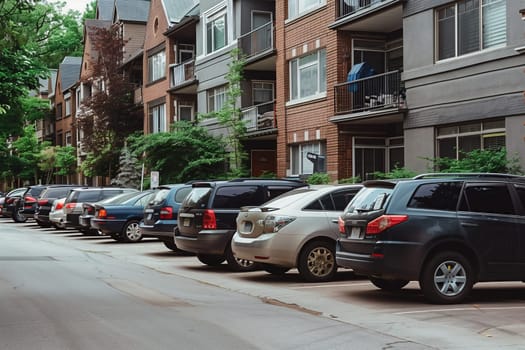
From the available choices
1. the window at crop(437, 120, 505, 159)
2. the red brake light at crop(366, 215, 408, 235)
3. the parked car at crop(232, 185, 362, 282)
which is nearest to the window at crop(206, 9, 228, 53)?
the window at crop(437, 120, 505, 159)

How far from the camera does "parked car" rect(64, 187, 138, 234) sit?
25.5 meters

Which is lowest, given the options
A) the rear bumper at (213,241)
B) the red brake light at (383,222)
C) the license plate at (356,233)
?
the rear bumper at (213,241)

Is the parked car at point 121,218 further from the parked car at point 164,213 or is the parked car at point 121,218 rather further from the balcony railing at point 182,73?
the balcony railing at point 182,73

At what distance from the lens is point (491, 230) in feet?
34.5

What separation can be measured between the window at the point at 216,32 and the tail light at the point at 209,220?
20418mm

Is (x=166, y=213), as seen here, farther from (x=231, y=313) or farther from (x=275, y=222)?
(x=231, y=313)

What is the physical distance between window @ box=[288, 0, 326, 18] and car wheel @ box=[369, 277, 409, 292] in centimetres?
1593

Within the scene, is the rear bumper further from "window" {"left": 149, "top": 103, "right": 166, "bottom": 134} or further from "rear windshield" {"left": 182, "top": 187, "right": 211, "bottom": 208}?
"window" {"left": 149, "top": 103, "right": 166, "bottom": 134}

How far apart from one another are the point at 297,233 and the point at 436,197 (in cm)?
287

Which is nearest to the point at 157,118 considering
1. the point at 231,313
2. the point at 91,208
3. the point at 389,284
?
the point at 91,208

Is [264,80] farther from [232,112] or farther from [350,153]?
[350,153]

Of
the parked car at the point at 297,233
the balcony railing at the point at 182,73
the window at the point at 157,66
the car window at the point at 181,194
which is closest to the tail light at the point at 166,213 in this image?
the car window at the point at 181,194

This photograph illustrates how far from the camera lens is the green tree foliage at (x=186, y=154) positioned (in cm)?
3347

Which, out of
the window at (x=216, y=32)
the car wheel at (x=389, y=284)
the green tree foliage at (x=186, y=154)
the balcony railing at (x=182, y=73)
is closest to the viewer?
the car wheel at (x=389, y=284)
